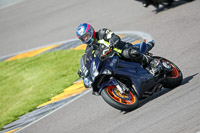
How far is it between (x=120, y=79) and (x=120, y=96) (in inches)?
12.9

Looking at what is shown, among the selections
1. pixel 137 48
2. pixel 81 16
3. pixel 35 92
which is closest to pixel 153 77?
pixel 137 48

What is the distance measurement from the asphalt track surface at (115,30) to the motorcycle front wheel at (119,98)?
6.5 inches

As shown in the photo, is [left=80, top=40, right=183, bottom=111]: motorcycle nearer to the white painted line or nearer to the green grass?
the green grass

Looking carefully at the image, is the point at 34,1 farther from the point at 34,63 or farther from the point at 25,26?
the point at 34,63

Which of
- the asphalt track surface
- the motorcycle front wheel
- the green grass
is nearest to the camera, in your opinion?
the asphalt track surface

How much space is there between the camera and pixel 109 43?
23.2 feet

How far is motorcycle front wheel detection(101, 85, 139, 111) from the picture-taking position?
21.8 ft

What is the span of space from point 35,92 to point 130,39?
3.38m

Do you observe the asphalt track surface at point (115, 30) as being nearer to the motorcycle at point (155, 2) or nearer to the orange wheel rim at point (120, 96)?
the orange wheel rim at point (120, 96)

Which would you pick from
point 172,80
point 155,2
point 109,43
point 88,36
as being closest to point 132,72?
point 109,43

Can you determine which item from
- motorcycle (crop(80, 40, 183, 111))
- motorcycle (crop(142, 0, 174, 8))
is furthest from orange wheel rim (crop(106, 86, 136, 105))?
motorcycle (crop(142, 0, 174, 8))

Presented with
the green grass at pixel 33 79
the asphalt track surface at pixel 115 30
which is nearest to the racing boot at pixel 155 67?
the asphalt track surface at pixel 115 30

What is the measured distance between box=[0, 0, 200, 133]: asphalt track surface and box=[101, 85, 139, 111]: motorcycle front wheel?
0.16 metres

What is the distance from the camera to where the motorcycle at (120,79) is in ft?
22.2
